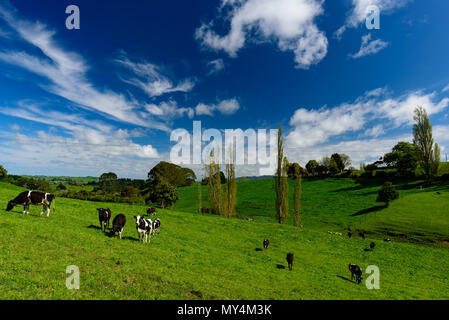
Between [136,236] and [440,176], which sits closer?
[136,236]

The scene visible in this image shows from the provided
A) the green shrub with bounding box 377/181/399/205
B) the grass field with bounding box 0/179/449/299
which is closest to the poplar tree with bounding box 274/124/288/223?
the grass field with bounding box 0/179/449/299

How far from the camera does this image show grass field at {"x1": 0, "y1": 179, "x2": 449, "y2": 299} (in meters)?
8.28

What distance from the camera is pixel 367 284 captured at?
53.4 feet

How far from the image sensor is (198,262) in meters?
13.9

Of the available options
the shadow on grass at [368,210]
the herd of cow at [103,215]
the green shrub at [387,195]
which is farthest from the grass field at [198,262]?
the green shrub at [387,195]

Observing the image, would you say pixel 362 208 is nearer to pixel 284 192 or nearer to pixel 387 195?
pixel 387 195

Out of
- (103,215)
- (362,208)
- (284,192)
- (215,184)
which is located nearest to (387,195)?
(362,208)

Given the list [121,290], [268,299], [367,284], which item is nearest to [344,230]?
[367,284]

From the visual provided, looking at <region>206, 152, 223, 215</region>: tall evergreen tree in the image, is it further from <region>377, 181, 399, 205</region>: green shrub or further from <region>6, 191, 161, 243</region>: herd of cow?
<region>377, 181, 399, 205</region>: green shrub

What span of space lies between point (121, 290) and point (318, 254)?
2306cm

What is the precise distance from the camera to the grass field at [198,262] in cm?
828

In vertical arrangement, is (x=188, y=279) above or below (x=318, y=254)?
above

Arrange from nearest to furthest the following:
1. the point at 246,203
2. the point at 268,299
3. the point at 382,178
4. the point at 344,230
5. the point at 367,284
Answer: the point at 268,299 < the point at 367,284 < the point at 344,230 < the point at 246,203 < the point at 382,178
